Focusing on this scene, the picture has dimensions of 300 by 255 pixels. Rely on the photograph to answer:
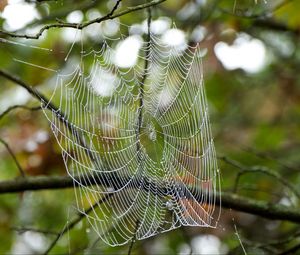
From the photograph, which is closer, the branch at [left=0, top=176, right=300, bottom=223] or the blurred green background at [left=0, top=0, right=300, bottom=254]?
the branch at [left=0, top=176, right=300, bottom=223]

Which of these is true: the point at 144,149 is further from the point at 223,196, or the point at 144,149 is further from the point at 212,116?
the point at 212,116

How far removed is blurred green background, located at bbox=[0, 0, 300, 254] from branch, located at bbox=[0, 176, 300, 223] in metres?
0.70

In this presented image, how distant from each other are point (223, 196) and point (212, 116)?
2.35m

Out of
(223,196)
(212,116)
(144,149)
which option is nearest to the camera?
(223,196)

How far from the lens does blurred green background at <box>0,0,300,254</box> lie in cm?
428

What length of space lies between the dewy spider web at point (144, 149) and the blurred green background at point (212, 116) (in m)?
0.36

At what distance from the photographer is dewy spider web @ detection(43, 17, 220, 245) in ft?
10.3

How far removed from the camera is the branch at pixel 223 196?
3.07 m

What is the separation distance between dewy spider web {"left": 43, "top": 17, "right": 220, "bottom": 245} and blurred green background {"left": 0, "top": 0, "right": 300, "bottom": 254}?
36cm

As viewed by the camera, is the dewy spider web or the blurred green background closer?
the dewy spider web

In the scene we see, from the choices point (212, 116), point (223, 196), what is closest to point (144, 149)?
point (223, 196)

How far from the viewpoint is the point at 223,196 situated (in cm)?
312

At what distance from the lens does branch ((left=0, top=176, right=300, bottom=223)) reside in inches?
121

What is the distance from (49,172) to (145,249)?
863 mm
